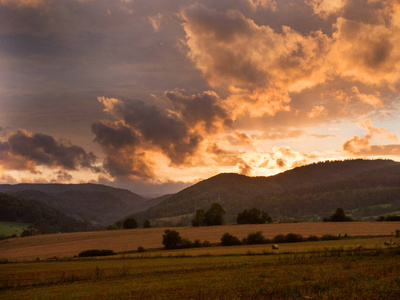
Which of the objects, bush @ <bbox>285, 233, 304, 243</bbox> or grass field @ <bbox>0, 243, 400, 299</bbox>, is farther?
bush @ <bbox>285, 233, 304, 243</bbox>

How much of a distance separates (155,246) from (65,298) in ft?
215

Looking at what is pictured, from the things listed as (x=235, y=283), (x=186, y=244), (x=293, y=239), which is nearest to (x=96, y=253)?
(x=186, y=244)

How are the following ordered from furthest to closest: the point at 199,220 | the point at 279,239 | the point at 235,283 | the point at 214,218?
the point at 199,220 → the point at 214,218 → the point at 279,239 → the point at 235,283

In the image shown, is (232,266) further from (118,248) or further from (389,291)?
(118,248)

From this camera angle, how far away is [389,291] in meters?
22.5

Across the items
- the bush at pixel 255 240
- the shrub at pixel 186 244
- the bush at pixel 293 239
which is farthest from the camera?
the shrub at pixel 186 244

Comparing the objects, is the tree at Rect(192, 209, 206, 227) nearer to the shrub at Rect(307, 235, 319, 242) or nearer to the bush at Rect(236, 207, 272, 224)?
the bush at Rect(236, 207, 272, 224)

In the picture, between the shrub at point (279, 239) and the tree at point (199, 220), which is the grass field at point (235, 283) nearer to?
the shrub at point (279, 239)

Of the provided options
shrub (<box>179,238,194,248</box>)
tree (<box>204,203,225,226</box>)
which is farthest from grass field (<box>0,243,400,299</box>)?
tree (<box>204,203,225,226</box>)

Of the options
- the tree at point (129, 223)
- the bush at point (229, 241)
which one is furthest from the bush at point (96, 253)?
the tree at point (129, 223)

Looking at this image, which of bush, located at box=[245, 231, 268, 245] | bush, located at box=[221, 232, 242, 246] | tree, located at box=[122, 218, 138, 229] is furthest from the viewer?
tree, located at box=[122, 218, 138, 229]

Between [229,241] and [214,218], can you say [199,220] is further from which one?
[229,241]

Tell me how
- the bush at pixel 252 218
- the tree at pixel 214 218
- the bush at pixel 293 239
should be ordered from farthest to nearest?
the tree at pixel 214 218 → the bush at pixel 252 218 → the bush at pixel 293 239

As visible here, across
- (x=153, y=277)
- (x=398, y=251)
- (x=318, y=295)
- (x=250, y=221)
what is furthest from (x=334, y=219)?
(x=318, y=295)
